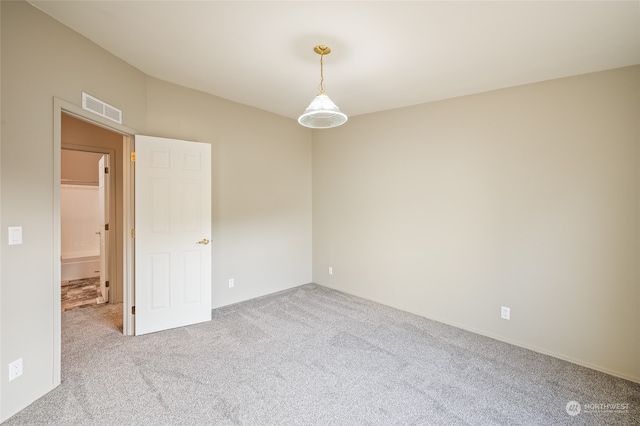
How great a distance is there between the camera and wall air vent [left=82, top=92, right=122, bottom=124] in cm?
233

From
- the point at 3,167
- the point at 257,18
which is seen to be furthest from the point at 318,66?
the point at 3,167

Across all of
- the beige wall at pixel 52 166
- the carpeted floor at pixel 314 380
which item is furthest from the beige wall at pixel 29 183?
the carpeted floor at pixel 314 380

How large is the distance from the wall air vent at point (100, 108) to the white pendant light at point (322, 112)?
5.82 feet

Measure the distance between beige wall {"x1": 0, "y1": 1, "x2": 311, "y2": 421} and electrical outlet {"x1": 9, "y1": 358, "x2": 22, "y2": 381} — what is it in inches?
1.3

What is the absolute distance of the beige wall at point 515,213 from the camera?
244 cm

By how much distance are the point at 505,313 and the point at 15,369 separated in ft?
13.7

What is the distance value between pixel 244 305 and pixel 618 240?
406cm

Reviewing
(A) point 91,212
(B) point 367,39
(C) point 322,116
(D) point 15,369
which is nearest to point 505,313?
(C) point 322,116

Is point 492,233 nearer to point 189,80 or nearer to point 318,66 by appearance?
point 318,66

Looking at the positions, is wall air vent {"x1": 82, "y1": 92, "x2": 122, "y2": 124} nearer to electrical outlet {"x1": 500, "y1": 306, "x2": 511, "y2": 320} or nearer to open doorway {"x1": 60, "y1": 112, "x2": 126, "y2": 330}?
open doorway {"x1": 60, "y1": 112, "x2": 126, "y2": 330}

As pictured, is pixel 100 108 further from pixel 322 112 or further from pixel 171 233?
pixel 322 112

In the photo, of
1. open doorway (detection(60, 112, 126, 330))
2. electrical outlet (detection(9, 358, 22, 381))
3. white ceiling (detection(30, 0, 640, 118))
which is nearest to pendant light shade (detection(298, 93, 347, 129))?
white ceiling (detection(30, 0, 640, 118))

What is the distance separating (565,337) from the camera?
2668 mm

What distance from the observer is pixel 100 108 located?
2469mm
